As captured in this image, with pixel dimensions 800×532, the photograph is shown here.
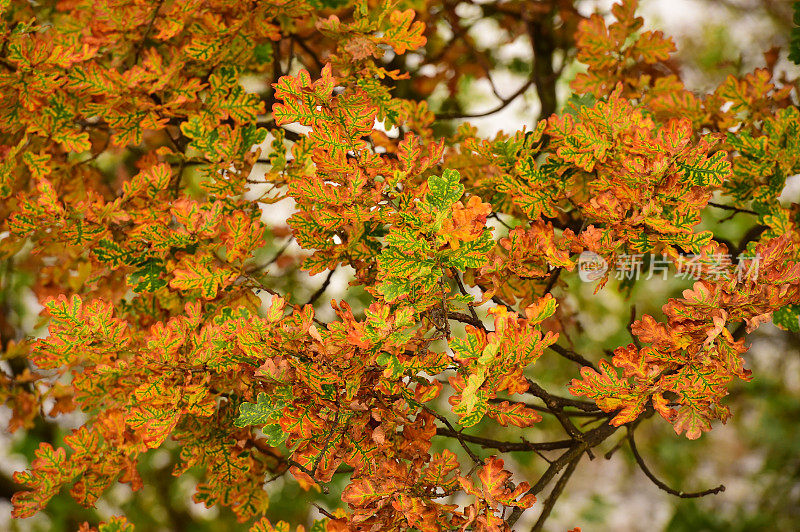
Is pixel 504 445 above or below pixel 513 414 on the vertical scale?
below

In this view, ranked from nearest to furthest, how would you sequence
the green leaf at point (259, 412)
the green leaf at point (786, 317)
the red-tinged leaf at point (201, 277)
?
the green leaf at point (259, 412) < the red-tinged leaf at point (201, 277) < the green leaf at point (786, 317)

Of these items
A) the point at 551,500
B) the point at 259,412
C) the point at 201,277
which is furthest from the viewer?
the point at 551,500

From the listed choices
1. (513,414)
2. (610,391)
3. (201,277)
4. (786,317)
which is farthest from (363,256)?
(786,317)

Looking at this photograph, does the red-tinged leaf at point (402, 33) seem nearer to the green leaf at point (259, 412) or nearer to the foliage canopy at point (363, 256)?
the foliage canopy at point (363, 256)

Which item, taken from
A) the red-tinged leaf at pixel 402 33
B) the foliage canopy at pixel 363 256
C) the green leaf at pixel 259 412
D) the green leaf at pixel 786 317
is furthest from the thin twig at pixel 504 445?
the red-tinged leaf at pixel 402 33

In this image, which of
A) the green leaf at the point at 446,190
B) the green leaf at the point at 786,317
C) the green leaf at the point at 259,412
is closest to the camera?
the green leaf at the point at 446,190

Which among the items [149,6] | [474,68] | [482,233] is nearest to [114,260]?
[149,6]

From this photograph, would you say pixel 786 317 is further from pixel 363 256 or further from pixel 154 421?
pixel 154 421

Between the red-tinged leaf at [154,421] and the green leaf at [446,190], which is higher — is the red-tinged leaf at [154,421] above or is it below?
below

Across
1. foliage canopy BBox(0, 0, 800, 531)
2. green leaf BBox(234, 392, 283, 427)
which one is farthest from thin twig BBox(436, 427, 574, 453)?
green leaf BBox(234, 392, 283, 427)

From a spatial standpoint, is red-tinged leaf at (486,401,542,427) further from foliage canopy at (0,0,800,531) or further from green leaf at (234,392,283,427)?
green leaf at (234,392,283,427)

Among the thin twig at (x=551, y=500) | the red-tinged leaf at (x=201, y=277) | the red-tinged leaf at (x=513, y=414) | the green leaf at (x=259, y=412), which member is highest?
the red-tinged leaf at (x=513, y=414)

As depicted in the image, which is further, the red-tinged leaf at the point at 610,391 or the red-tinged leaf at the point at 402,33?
the red-tinged leaf at the point at 402,33

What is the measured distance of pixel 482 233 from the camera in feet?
3.67
